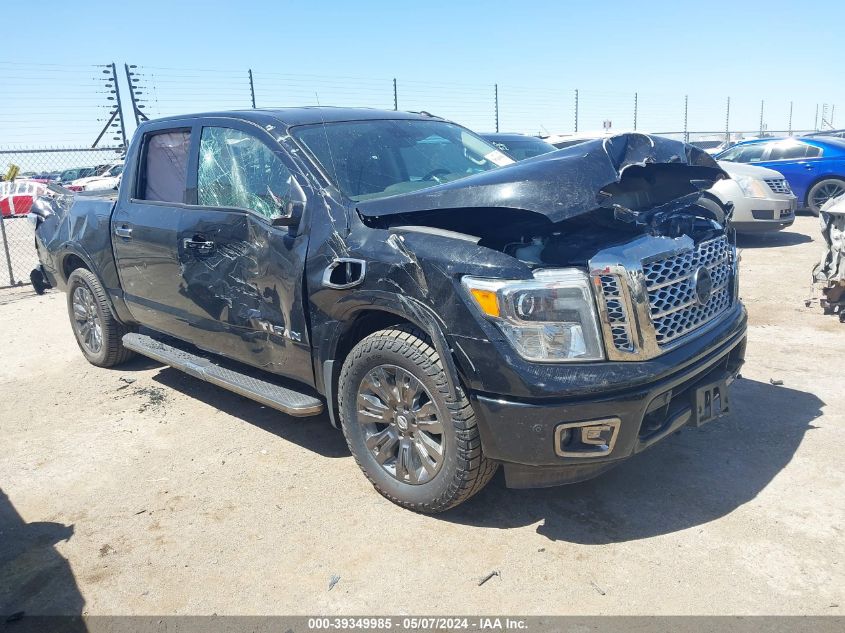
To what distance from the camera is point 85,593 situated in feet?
9.34

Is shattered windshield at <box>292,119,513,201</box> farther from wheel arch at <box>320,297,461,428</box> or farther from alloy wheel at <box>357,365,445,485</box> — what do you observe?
alloy wheel at <box>357,365,445,485</box>

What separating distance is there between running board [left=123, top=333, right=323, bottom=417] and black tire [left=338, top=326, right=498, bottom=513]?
0.30 metres

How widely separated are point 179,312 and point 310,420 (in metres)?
1.10

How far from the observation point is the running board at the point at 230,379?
3576 mm

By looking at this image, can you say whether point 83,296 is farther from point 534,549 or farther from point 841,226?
point 841,226

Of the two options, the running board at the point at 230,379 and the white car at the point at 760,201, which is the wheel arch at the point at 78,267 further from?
the white car at the point at 760,201

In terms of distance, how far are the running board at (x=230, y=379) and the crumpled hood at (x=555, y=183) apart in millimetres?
1091

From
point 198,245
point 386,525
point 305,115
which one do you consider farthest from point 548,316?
point 198,245

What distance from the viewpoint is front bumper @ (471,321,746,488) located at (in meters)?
2.69

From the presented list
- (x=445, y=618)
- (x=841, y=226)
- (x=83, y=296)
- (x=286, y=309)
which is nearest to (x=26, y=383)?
(x=83, y=296)

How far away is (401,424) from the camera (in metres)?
3.17

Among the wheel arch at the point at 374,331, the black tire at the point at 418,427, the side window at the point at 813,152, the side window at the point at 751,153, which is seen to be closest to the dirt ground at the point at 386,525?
the black tire at the point at 418,427

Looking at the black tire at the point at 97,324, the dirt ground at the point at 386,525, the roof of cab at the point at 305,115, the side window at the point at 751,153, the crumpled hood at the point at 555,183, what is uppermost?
the roof of cab at the point at 305,115

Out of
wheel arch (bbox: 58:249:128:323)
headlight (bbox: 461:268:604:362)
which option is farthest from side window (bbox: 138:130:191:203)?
headlight (bbox: 461:268:604:362)
